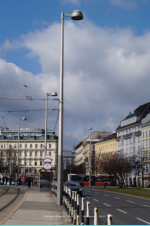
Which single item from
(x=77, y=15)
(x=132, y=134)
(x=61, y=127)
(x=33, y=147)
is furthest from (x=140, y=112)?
(x=77, y=15)

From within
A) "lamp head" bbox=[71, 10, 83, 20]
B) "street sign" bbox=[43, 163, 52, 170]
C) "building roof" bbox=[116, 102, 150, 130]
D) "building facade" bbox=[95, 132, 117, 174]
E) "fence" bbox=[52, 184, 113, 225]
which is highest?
"building roof" bbox=[116, 102, 150, 130]

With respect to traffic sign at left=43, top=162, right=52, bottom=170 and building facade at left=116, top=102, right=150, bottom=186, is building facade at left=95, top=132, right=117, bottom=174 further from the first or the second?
traffic sign at left=43, top=162, right=52, bottom=170

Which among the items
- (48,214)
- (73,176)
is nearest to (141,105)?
(73,176)

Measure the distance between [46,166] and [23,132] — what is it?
146 meters

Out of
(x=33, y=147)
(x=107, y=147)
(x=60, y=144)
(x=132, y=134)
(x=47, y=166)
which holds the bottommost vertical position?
(x=47, y=166)

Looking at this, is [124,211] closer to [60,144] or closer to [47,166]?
[60,144]

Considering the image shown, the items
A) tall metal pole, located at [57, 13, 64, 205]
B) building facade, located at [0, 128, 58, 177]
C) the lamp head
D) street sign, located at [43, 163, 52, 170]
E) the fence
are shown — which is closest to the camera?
the fence

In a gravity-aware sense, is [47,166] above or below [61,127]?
below

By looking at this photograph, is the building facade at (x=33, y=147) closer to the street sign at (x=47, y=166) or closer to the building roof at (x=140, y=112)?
the building roof at (x=140, y=112)

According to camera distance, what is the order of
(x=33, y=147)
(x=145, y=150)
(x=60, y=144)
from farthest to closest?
(x=33, y=147)
(x=145, y=150)
(x=60, y=144)

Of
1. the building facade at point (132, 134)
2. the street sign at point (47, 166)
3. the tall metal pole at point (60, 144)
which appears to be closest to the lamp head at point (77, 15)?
the tall metal pole at point (60, 144)

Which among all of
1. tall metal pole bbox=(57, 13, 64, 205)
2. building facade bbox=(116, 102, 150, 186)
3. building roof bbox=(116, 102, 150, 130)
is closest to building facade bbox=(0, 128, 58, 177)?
building facade bbox=(116, 102, 150, 186)

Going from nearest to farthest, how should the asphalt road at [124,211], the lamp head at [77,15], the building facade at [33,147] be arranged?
the asphalt road at [124,211]
the lamp head at [77,15]
the building facade at [33,147]

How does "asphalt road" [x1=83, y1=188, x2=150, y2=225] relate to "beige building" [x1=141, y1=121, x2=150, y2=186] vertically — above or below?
below
